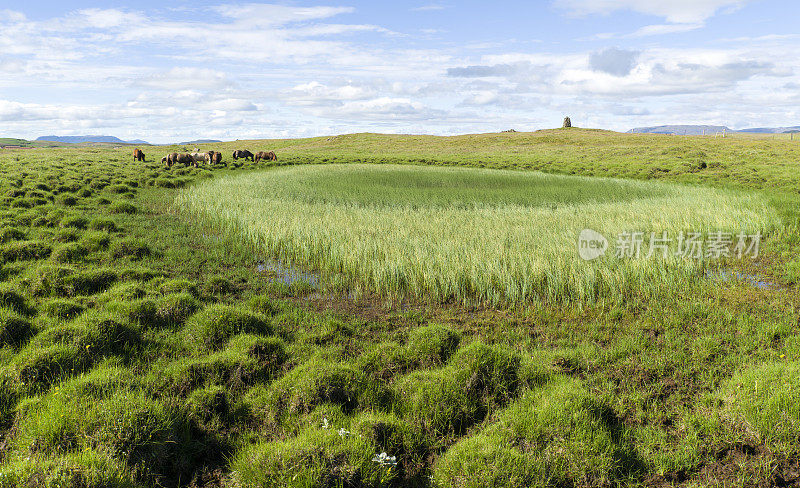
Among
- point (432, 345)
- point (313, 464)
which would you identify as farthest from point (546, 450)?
point (432, 345)

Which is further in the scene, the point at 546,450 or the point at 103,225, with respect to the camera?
the point at 103,225

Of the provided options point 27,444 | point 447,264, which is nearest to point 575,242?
point 447,264

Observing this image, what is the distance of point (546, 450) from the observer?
4.12 meters

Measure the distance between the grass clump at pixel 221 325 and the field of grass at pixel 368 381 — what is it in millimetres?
31

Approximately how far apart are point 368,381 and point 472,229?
8180mm

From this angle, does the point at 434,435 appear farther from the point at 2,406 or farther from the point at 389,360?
the point at 2,406

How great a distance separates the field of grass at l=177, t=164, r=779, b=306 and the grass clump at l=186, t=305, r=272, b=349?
2862 mm

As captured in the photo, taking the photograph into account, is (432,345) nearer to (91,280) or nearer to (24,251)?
(91,280)

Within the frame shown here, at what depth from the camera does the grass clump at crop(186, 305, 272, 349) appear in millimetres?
6375

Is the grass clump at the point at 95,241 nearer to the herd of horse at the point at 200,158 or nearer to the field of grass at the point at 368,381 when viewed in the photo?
the field of grass at the point at 368,381

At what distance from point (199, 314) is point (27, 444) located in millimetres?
3117

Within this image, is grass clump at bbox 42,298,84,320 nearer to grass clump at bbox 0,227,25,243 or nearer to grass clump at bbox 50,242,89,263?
grass clump at bbox 50,242,89,263

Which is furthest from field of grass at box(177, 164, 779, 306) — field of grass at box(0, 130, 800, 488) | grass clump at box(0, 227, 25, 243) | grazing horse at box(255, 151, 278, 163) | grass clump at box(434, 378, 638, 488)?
grazing horse at box(255, 151, 278, 163)

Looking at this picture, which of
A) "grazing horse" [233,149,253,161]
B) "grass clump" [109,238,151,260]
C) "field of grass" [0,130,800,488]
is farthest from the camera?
"grazing horse" [233,149,253,161]
